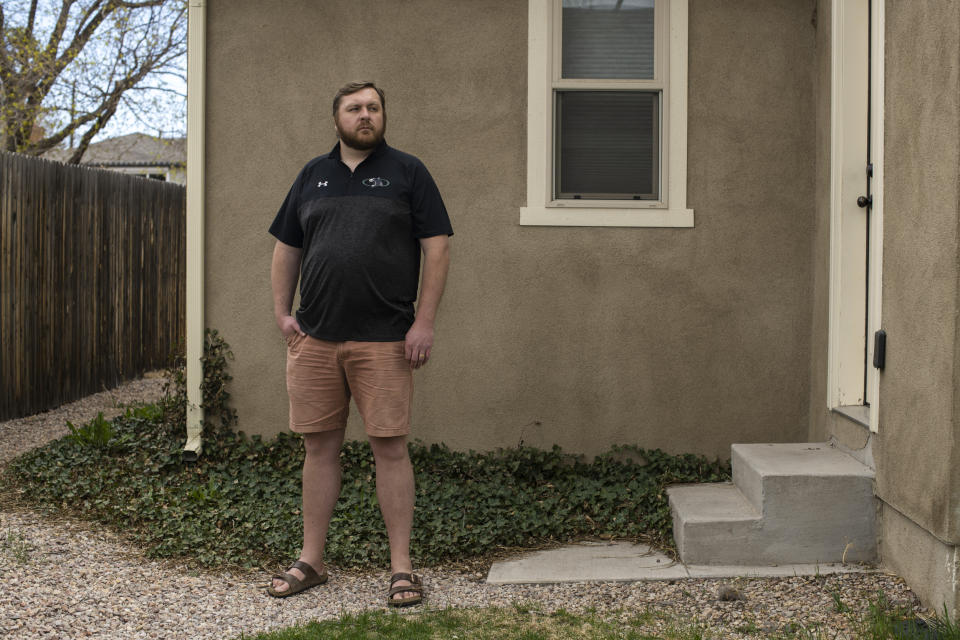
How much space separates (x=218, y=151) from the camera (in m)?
5.54

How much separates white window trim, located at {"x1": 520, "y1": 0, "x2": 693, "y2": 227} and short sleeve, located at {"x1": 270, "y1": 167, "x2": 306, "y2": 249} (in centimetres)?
196

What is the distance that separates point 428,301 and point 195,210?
253 centimetres

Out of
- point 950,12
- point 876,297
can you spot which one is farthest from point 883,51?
point 876,297

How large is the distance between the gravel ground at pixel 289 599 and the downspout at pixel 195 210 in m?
1.43

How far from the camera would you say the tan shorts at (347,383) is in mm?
3523

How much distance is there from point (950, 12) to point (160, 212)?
8.35 metres

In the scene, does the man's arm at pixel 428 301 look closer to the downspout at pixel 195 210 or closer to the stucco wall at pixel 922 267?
the stucco wall at pixel 922 267

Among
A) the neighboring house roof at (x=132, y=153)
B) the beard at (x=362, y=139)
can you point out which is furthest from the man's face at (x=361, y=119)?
the neighboring house roof at (x=132, y=153)

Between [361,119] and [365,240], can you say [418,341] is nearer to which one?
[365,240]

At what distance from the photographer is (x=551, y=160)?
541cm

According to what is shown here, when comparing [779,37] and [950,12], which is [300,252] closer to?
[950,12]

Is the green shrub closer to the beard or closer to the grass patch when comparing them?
the grass patch

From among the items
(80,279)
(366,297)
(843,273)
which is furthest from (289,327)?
(80,279)

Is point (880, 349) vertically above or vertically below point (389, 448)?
above
